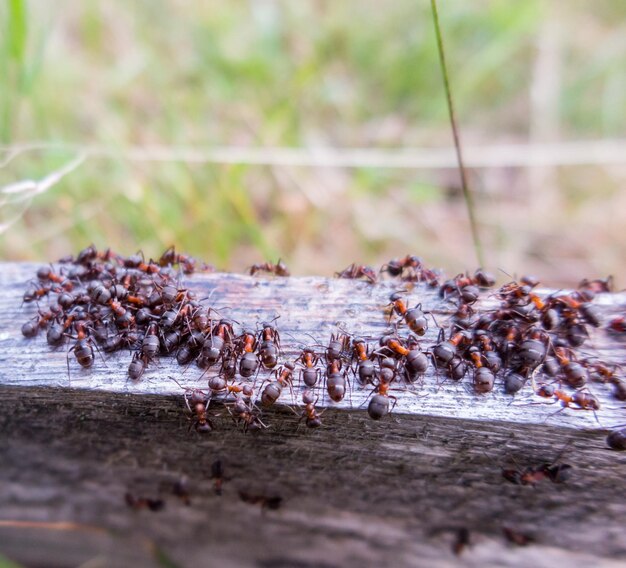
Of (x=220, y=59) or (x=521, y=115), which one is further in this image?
(x=521, y=115)

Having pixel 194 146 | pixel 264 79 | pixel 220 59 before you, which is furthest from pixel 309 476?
pixel 220 59

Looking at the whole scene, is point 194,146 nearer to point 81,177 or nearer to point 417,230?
point 81,177

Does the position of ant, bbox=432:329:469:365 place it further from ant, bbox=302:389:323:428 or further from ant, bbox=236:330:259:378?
ant, bbox=236:330:259:378

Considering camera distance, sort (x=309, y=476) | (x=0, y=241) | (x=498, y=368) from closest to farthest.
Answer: (x=498, y=368) → (x=309, y=476) → (x=0, y=241)

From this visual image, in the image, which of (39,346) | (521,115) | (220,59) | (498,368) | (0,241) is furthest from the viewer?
(521,115)

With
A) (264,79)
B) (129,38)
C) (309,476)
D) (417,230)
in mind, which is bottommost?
(309,476)

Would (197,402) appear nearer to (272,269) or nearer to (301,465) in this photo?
(301,465)

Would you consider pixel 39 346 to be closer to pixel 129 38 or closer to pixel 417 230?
pixel 417 230

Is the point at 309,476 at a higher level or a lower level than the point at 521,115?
lower
